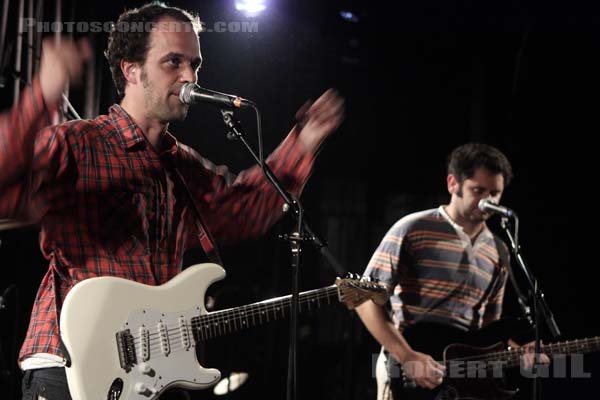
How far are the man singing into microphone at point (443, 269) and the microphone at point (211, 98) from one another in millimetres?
1797

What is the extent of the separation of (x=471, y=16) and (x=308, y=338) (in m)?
2.48

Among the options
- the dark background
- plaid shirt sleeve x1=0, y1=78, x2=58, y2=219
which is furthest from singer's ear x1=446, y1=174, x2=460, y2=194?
plaid shirt sleeve x1=0, y1=78, x2=58, y2=219

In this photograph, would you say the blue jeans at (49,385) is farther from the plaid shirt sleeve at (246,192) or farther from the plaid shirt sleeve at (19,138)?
the plaid shirt sleeve at (246,192)

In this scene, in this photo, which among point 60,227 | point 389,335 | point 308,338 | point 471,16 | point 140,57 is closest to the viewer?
point 60,227

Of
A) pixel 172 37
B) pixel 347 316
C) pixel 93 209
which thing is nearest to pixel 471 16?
pixel 347 316

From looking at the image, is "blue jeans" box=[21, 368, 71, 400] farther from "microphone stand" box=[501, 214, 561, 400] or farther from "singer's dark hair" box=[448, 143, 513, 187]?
"singer's dark hair" box=[448, 143, 513, 187]

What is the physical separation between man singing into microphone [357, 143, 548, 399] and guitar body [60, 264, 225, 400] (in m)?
1.52

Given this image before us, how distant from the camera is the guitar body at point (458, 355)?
11.5 feet

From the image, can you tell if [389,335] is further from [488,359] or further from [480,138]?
[480,138]

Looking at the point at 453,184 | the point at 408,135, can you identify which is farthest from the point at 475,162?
the point at 408,135

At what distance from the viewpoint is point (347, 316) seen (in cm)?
459

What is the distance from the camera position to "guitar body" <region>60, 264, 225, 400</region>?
1958 millimetres

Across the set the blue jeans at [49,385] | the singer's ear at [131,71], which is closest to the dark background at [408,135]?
the singer's ear at [131,71]

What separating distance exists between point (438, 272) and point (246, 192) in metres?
1.63
